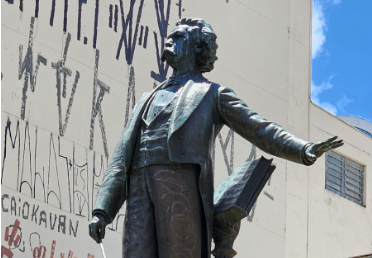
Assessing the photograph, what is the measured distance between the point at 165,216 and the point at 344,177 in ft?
71.1

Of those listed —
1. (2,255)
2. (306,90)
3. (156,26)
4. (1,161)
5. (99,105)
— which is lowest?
(2,255)

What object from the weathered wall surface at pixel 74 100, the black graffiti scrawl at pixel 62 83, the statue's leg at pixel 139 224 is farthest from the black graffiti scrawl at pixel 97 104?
the statue's leg at pixel 139 224

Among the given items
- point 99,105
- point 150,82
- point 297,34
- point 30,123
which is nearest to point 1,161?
point 30,123

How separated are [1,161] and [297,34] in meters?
11.1

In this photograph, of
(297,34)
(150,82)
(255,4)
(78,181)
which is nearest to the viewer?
(78,181)

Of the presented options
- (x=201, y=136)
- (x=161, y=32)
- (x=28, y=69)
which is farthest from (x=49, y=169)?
(x=201, y=136)

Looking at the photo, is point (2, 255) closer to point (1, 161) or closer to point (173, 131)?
point (1, 161)

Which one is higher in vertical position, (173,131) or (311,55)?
(311,55)

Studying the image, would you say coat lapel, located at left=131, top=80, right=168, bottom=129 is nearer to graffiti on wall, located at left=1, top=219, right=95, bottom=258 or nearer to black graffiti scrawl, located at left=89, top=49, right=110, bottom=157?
graffiti on wall, located at left=1, top=219, right=95, bottom=258

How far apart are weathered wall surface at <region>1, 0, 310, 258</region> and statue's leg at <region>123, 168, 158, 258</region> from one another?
32.1 ft

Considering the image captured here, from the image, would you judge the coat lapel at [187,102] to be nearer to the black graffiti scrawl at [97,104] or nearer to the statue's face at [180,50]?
the statue's face at [180,50]

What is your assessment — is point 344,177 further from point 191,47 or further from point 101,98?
point 191,47

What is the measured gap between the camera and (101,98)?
2222 cm

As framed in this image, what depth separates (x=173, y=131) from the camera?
10.2 metres
